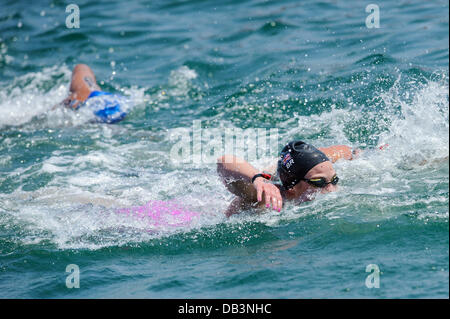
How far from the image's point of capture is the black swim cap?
6.31 meters

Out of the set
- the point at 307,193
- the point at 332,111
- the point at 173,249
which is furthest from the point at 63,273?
the point at 332,111

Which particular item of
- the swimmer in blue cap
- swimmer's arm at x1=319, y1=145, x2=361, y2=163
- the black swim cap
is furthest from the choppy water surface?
the black swim cap

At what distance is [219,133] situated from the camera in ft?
31.6

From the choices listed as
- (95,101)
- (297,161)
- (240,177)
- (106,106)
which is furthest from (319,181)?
(95,101)

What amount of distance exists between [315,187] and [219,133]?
11.4 ft

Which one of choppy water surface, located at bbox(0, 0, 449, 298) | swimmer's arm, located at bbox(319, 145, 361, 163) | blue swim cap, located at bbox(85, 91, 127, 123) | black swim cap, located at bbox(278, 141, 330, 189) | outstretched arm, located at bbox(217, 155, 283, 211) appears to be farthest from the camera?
blue swim cap, located at bbox(85, 91, 127, 123)

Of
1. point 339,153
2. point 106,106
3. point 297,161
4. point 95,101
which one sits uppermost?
point 95,101

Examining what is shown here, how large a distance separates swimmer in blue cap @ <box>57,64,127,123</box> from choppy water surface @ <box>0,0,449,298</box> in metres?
0.21

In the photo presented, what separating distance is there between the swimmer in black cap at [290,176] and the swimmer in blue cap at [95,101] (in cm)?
467

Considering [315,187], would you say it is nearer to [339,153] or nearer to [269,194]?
[269,194]

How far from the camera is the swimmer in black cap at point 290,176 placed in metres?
6.13

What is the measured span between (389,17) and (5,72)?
29.0ft

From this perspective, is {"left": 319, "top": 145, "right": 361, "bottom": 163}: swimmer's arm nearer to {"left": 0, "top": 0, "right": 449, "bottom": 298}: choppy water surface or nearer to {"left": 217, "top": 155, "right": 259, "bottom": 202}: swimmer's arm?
{"left": 0, "top": 0, "right": 449, "bottom": 298}: choppy water surface
